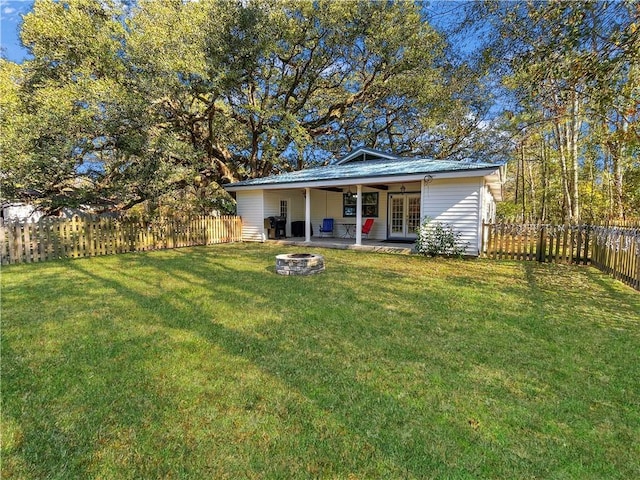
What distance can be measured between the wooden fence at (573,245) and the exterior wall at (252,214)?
340 inches

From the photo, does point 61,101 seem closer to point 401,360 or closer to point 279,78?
point 279,78

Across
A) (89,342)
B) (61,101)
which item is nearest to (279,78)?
(61,101)

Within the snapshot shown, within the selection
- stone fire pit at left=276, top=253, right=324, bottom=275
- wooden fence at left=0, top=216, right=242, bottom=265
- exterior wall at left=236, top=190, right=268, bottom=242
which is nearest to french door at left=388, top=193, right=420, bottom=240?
exterior wall at left=236, top=190, right=268, bottom=242

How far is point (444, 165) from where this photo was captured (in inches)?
400

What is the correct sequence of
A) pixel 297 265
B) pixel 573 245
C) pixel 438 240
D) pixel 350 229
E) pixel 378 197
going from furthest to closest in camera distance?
1. pixel 350 229
2. pixel 378 197
3. pixel 438 240
4. pixel 573 245
5. pixel 297 265

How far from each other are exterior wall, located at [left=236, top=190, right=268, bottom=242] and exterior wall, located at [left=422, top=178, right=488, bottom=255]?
22.6 feet

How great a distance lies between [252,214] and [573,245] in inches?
Result: 443

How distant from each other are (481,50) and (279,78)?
12499 millimetres

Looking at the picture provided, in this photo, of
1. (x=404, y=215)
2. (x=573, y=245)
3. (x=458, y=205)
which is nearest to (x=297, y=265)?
(x=458, y=205)

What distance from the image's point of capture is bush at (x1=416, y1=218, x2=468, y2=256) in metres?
9.59

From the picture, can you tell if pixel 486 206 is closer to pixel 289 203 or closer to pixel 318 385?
pixel 289 203

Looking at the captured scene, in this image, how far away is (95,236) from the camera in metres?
9.41

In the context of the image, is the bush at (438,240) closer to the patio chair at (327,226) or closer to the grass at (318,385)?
the grass at (318,385)

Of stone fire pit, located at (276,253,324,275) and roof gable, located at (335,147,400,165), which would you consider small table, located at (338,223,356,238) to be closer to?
roof gable, located at (335,147,400,165)
